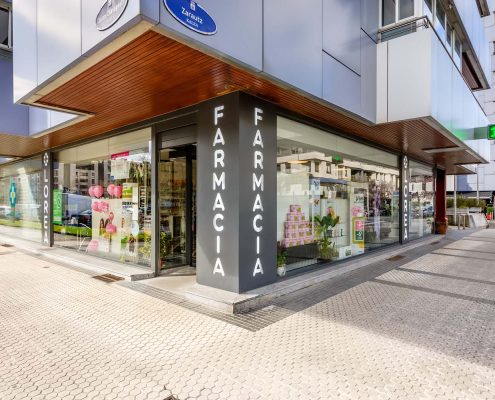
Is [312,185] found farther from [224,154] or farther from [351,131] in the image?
[224,154]

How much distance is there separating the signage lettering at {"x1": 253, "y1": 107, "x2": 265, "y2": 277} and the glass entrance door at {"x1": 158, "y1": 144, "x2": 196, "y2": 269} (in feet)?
8.97

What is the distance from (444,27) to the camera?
9.47m

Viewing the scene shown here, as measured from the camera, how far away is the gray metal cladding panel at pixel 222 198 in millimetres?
5707

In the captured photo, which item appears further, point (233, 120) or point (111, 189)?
point (111, 189)

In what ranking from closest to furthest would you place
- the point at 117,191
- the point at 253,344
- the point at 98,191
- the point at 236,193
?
the point at 253,344
the point at 236,193
the point at 117,191
the point at 98,191

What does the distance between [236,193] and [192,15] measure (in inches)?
108

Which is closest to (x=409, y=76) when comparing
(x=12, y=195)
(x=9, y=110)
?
(x=9, y=110)

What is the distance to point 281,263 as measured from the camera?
683cm

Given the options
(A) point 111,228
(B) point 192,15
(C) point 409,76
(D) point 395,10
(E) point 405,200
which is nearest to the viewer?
(B) point 192,15

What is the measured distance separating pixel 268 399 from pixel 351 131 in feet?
24.2

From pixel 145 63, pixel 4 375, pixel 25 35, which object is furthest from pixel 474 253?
pixel 25 35

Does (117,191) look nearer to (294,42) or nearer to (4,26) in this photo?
(294,42)

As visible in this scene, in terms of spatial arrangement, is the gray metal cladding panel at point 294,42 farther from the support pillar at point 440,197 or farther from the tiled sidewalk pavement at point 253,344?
the support pillar at point 440,197

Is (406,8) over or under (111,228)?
over
